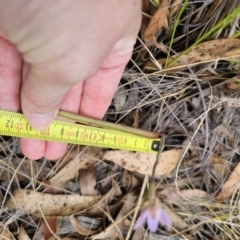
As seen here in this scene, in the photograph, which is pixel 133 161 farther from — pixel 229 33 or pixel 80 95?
pixel 229 33

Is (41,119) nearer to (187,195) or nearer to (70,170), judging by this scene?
(70,170)

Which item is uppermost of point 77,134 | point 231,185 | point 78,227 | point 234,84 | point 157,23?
point 157,23

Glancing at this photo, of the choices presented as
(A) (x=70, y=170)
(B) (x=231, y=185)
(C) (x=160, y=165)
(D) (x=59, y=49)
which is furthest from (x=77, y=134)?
(B) (x=231, y=185)

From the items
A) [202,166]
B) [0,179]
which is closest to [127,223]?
[202,166]

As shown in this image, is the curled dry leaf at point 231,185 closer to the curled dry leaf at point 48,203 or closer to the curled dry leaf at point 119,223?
the curled dry leaf at point 119,223

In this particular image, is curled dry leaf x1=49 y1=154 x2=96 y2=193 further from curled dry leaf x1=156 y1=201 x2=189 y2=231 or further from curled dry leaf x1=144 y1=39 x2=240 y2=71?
curled dry leaf x1=144 y1=39 x2=240 y2=71

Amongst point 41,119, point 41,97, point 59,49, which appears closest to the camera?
point 59,49

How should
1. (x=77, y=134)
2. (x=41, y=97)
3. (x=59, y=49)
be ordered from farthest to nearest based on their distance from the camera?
(x=77, y=134) < (x=41, y=97) < (x=59, y=49)
